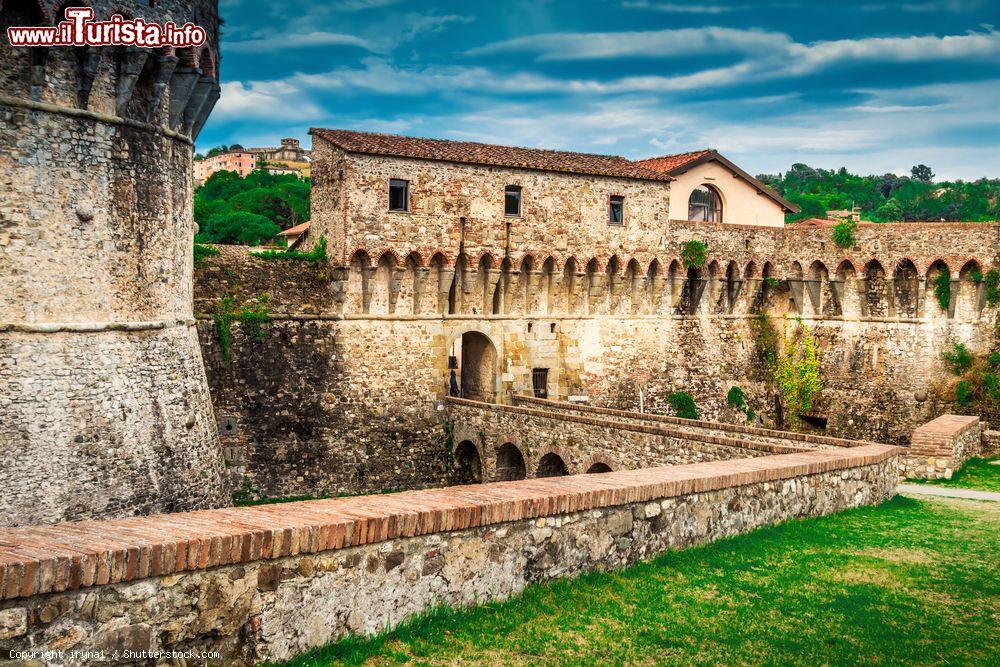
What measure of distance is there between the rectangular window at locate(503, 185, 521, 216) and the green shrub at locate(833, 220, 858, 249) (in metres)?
12.2

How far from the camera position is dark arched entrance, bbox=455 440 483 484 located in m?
25.9

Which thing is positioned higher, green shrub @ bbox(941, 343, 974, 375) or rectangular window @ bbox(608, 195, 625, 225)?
rectangular window @ bbox(608, 195, 625, 225)

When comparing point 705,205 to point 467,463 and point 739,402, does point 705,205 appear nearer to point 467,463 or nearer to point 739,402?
point 739,402

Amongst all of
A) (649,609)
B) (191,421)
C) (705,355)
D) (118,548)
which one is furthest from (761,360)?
(118,548)

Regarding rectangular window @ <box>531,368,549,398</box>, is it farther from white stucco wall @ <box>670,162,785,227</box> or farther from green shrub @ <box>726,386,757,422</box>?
white stucco wall @ <box>670,162,785,227</box>

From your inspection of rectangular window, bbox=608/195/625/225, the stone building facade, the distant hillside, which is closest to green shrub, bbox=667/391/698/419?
the stone building facade

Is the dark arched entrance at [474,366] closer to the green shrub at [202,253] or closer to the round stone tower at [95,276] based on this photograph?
the green shrub at [202,253]

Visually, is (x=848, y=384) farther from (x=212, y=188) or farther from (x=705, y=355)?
(x=212, y=188)

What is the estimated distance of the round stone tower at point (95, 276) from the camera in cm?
1387

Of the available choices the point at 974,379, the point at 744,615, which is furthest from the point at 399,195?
the point at 744,615

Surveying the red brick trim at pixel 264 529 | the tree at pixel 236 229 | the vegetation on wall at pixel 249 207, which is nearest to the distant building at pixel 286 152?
the vegetation on wall at pixel 249 207

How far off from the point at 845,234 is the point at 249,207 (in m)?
42.7

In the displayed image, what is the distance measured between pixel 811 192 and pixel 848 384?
55603 millimetres

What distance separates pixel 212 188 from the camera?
6606 cm
